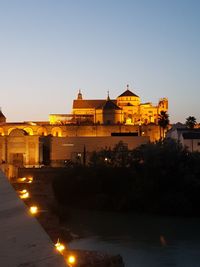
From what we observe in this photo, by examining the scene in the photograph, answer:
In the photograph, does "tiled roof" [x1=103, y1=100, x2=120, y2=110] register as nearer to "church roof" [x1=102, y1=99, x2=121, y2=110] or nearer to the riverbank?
"church roof" [x1=102, y1=99, x2=121, y2=110]

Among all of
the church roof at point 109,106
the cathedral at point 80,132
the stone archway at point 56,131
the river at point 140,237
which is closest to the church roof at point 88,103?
the cathedral at point 80,132

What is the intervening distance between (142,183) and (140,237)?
7.56 meters

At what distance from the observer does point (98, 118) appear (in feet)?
174

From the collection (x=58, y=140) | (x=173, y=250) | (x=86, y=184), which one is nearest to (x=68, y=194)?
(x=86, y=184)

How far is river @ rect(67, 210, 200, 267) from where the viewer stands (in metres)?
11.6

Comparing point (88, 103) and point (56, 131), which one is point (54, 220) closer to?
point (56, 131)

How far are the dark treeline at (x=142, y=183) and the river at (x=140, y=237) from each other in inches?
48.6

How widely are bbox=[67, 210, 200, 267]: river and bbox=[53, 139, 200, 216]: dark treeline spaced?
1.23m

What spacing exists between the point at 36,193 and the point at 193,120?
102 feet

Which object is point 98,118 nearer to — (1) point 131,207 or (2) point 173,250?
(1) point 131,207

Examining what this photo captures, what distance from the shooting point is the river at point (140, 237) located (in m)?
11.6

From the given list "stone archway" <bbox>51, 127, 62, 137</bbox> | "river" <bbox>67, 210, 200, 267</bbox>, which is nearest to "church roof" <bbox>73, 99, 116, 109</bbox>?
"stone archway" <bbox>51, 127, 62, 137</bbox>

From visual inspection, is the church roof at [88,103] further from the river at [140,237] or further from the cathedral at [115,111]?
the river at [140,237]

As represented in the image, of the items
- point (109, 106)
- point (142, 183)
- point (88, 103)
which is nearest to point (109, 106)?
point (109, 106)
